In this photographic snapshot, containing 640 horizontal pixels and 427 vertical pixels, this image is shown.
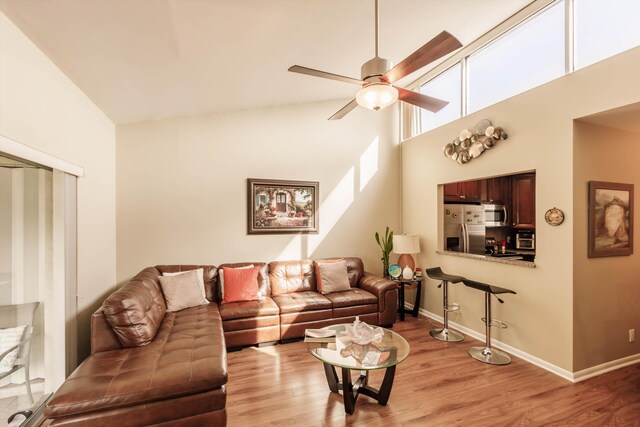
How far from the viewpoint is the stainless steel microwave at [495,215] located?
15.3 ft

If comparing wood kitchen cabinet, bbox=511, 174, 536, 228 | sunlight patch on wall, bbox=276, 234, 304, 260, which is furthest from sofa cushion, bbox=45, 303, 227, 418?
wood kitchen cabinet, bbox=511, 174, 536, 228

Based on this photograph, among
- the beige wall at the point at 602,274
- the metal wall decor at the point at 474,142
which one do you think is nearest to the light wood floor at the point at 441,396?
the beige wall at the point at 602,274

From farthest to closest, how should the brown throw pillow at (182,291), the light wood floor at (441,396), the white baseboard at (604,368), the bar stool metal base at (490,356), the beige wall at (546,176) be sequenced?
the brown throw pillow at (182,291) < the bar stool metal base at (490,356) < the white baseboard at (604,368) < the beige wall at (546,176) < the light wood floor at (441,396)

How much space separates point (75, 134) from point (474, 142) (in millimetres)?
4227

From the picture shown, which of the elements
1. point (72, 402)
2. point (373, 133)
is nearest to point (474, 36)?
point (373, 133)

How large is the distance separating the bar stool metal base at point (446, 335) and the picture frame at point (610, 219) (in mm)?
1670

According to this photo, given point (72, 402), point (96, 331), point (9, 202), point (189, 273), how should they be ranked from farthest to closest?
1. point (189, 273)
2. point (96, 331)
3. point (9, 202)
4. point (72, 402)

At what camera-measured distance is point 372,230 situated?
197 inches

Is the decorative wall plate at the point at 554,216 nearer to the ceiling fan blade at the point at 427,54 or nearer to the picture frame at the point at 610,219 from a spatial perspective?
the picture frame at the point at 610,219

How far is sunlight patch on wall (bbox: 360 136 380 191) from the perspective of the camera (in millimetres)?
4961

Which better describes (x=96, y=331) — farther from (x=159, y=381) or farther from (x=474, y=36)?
(x=474, y=36)

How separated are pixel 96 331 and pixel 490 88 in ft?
15.6

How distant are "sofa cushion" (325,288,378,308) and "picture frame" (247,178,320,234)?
3.58 feet

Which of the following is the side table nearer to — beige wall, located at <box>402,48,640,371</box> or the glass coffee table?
beige wall, located at <box>402,48,640,371</box>
